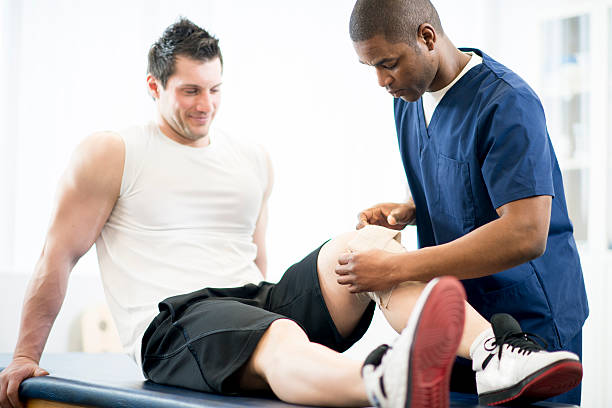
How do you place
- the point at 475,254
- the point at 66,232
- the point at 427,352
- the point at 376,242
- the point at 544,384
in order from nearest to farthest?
1. the point at 427,352
2. the point at 544,384
3. the point at 475,254
4. the point at 376,242
5. the point at 66,232

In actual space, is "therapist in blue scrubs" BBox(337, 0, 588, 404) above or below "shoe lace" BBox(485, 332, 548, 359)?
above

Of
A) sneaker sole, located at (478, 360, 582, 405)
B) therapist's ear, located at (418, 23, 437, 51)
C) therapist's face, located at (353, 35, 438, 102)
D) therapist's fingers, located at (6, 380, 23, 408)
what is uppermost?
therapist's ear, located at (418, 23, 437, 51)

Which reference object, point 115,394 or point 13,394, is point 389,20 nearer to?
point 115,394

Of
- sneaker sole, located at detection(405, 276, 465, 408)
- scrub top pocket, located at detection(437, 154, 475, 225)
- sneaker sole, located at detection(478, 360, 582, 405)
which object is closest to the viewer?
sneaker sole, located at detection(405, 276, 465, 408)

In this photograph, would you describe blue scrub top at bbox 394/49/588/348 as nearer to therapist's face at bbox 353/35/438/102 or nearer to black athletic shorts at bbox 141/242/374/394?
therapist's face at bbox 353/35/438/102

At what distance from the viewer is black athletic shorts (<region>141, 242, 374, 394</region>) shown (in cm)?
117

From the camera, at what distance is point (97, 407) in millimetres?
1260

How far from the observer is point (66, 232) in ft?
5.06

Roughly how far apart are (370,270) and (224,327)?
0.93ft

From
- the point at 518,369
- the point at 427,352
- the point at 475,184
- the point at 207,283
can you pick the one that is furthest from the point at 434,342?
the point at 207,283

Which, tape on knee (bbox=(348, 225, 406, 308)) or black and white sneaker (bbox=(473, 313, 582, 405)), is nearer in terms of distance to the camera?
black and white sneaker (bbox=(473, 313, 582, 405))

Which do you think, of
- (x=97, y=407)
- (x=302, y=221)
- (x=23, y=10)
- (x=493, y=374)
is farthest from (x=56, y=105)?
(x=493, y=374)

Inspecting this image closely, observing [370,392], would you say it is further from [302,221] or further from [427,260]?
[302,221]

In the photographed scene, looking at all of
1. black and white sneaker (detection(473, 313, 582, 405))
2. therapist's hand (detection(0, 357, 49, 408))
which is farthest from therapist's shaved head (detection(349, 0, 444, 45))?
therapist's hand (detection(0, 357, 49, 408))
